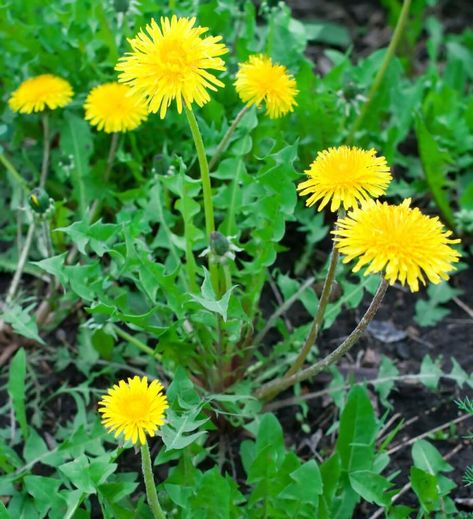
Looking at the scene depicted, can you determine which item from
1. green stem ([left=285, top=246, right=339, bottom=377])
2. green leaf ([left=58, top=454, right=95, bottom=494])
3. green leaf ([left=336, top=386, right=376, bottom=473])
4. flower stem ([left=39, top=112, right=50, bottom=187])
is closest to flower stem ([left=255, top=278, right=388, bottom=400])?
green stem ([left=285, top=246, right=339, bottom=377])

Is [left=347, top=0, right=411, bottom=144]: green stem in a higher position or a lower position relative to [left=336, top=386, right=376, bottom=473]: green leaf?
higher

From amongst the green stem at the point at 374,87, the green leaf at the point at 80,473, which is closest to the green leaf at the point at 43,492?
the green leaf at the point at 80,473

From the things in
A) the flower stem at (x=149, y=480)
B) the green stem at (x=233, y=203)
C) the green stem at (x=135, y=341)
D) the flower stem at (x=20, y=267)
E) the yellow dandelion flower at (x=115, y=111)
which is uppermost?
the yellow dandelion flower at (x=115, y=111)

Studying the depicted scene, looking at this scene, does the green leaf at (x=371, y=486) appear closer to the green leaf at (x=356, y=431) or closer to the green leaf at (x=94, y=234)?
the green leaf at (x=356, y=431)

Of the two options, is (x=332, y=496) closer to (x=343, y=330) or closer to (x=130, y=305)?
(x=343, y=330)

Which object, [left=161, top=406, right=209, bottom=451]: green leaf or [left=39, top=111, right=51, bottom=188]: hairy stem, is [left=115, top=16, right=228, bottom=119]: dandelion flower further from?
[left=39, top=111, right=51, bottom=188]: hairy stem
